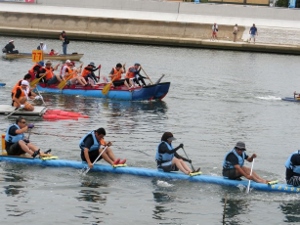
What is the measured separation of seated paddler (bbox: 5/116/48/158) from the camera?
910 inches

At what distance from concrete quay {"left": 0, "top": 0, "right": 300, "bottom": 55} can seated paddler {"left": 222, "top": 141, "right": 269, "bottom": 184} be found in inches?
1687

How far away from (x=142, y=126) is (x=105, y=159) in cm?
879

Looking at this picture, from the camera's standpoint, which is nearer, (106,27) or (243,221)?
(243,221)

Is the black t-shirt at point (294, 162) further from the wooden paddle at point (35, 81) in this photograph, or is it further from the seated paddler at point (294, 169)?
the wooden paddle at point (35, 81)

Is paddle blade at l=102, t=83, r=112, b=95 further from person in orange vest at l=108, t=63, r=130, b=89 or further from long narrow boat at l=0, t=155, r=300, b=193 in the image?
long narrow boat at l=0, t=155, r=300, b=193

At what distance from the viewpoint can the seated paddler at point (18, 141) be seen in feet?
75.9

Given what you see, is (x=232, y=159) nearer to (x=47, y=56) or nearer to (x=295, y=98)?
(x=295, y=98)

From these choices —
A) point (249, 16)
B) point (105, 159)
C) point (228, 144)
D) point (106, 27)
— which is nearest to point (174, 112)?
point (228, 144)

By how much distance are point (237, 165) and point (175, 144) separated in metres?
7.11

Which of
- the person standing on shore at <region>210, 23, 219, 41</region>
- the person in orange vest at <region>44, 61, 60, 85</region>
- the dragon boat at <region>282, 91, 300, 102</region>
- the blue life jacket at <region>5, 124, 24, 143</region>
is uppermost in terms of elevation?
the person standing on shore at <region>210, 23, 219, 41</region>

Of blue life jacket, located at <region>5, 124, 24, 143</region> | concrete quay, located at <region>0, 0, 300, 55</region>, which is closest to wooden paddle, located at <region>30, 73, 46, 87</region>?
blue life jacket, located at <region>5, 124, 24, 143</region>

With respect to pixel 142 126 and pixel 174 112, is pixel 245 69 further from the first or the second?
pixel 142 126

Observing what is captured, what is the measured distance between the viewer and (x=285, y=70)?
54562 mm

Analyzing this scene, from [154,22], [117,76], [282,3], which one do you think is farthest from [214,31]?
[117,76]
